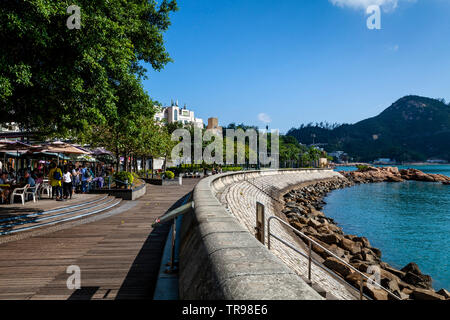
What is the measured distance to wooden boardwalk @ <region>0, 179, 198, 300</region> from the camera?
468 centimetres

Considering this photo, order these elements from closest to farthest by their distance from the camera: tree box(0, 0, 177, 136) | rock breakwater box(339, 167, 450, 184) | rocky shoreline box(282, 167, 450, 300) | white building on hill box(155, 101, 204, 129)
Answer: tree box(0, 0, 177, 136) < rocky shoreline box(282, 167, 450, 300) < rock breakwater box(339, 167, 450, 184) < white building on hill box(155, 101, 204, 129)

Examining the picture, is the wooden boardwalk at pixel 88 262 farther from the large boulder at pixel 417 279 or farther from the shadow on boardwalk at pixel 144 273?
the large boulder at pixel 417 279

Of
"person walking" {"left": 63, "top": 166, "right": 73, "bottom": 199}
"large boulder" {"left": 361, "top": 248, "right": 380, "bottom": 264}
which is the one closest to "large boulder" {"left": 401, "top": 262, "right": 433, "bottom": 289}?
"large boulder" {"left": 361, "top": 248, "right": 380, "bottom": 264}

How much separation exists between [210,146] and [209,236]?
156 feet

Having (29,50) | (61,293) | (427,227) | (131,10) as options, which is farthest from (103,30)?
(427,227)

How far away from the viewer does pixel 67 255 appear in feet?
21.4

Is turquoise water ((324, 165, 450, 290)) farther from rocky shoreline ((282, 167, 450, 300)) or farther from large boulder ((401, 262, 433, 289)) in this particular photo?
rocky shoreline ((282, 167, 450, 300))

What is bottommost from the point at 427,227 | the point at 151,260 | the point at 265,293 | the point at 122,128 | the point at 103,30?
the point at 427,227

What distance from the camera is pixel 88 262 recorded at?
6.09 meters

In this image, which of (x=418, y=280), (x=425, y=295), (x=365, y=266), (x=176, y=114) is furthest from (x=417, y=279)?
(x=176, y=114)

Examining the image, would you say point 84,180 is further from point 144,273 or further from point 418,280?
point 418,280

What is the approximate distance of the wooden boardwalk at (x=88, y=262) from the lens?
468 centimetres

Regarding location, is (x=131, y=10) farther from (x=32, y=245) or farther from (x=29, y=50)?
(x=32, y=245)

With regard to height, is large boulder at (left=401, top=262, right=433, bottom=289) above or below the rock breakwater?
below
